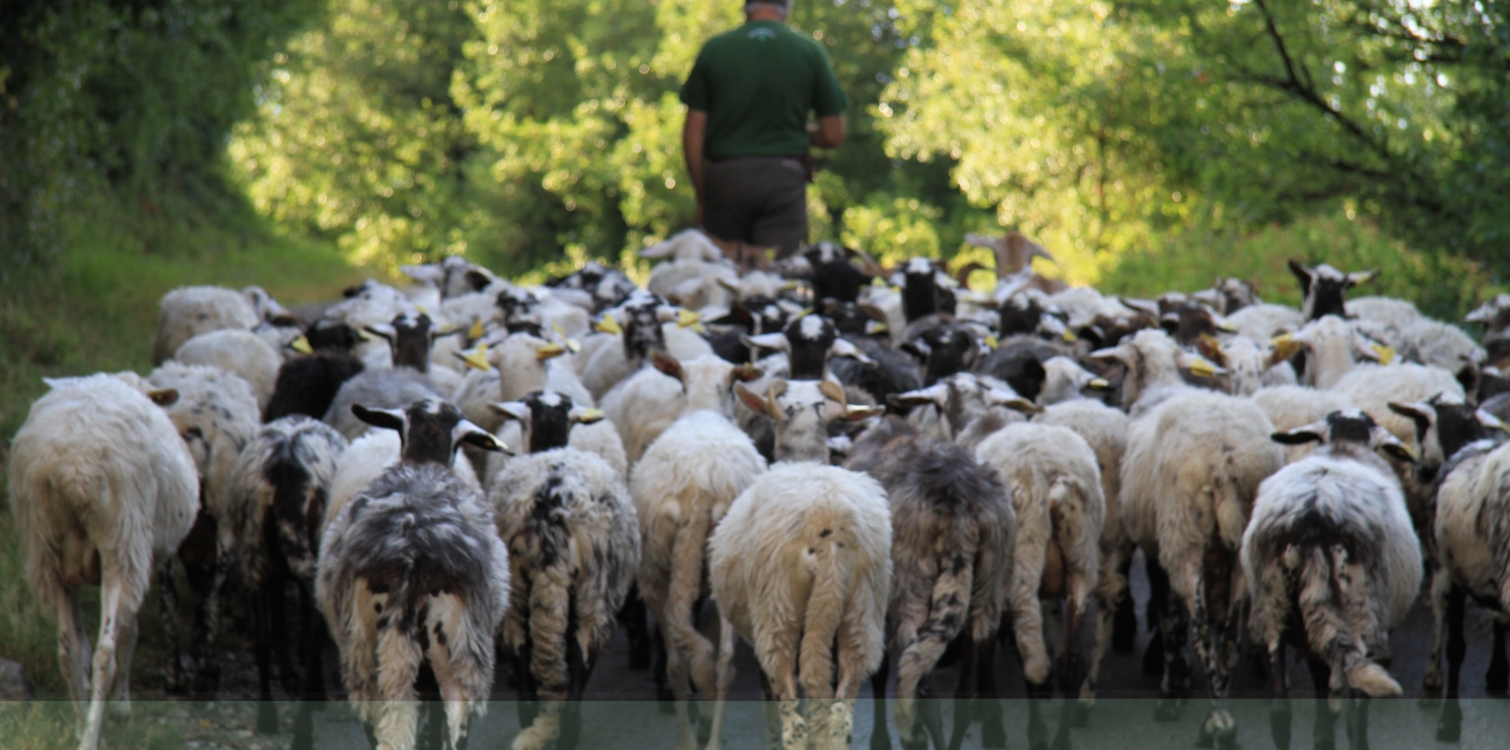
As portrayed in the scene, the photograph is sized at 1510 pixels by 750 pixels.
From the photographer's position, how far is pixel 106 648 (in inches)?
201

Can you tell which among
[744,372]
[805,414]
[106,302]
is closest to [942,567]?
[805,414]

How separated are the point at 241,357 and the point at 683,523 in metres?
3.82

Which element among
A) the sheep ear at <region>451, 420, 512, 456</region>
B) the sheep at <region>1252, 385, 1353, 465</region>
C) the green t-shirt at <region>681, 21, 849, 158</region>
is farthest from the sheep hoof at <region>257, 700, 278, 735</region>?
the green t-shirt at <region>681, 21, 849, 158</region>

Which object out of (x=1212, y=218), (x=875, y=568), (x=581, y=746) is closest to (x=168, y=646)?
(x=581, y=746)

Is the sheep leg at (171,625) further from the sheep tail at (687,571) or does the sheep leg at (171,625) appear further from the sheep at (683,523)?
the sheep tail at (687,571)

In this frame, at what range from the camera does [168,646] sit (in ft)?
20.0

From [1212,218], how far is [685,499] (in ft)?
40.1

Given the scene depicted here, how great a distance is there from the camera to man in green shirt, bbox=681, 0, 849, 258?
1227 cm

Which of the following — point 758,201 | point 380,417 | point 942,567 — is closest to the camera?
point 942,567

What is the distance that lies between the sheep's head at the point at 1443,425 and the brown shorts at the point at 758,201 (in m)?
7.08

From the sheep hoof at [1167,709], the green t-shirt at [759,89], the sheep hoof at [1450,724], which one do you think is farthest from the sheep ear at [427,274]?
the sheep hoof at [1450,724]

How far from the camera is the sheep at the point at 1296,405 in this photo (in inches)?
269

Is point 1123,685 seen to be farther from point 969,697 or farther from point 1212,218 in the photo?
point 1212,218

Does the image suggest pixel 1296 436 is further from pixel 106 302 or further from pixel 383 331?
pixel 106 302
